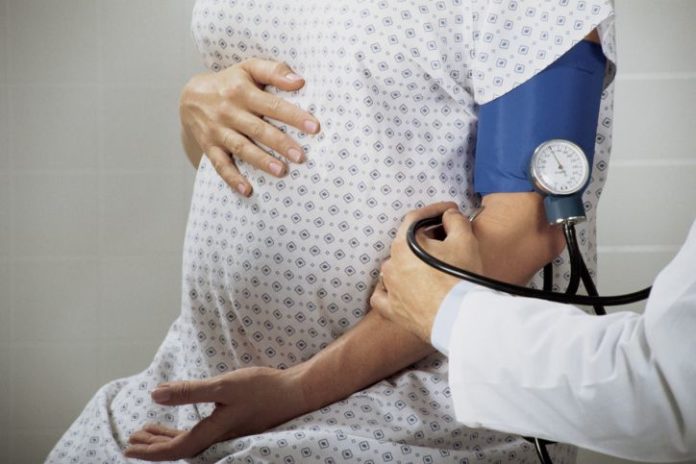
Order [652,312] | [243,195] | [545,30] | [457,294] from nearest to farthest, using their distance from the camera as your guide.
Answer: [652,312] < [457,294] < [545,30] < [243,195]

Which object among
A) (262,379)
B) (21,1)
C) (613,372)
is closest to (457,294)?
(613,372)

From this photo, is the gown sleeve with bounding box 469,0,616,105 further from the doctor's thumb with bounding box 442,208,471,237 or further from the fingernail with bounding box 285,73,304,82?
the fingernail with bounding box 285,73,304,82

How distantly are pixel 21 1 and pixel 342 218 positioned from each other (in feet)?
6.86

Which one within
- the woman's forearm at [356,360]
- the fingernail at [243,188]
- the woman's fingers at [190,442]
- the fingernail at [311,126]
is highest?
the fingernail at [311,126]

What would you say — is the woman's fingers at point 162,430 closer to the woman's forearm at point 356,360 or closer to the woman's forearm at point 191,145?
the woman's forearm at point 356,360

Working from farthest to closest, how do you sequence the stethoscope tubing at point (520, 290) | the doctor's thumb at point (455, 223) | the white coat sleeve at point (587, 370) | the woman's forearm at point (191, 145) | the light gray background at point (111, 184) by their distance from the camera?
the light gray background at point (111, 184) < the woman's forearm at point (191, 145) < the doctor's thumb at point (455, 223) < the stethoscope tubing at point (520, 290) < the white coat sleeve at point (587, 370)

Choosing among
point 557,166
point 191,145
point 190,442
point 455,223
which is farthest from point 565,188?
point 191,145

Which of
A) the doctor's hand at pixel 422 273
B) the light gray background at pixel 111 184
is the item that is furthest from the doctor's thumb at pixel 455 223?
the light gray background at pixel 111 184

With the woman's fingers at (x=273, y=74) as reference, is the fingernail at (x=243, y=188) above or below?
below

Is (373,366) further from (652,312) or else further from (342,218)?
(652,312)

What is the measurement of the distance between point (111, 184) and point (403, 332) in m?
1.87

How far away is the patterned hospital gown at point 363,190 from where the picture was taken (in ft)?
3.44

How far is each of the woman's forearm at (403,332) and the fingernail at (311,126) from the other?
0.80 feet

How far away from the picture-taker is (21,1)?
2.75 metres
